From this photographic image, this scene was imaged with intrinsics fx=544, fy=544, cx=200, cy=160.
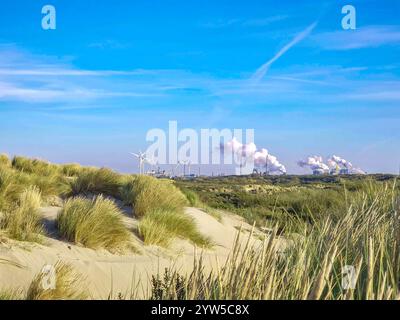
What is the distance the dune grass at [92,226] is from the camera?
981cm

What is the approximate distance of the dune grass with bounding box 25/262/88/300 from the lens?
641 centimetres

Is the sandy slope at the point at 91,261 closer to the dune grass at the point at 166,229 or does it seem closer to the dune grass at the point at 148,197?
the dune grass at the point at 166,229

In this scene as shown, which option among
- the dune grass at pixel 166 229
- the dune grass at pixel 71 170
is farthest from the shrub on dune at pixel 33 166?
the dune grass at pixel 166 229

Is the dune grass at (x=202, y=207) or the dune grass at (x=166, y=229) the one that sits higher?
the dune grass at (x=202, y=207)

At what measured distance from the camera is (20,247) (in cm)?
858

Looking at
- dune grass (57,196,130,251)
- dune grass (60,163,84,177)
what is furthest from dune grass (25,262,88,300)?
dune grass (60,163,84,177)

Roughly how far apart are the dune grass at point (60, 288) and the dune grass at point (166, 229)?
3.49 metres

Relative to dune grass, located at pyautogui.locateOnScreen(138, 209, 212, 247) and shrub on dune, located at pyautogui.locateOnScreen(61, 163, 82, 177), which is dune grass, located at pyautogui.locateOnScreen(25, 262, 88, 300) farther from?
shrub on dune, located at pyautogui.locateOnScreen(61, 163, 82, 177)

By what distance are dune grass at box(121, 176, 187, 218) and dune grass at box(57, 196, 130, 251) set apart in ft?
7.69

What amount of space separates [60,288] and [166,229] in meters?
5.29

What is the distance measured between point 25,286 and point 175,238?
4.96 metres

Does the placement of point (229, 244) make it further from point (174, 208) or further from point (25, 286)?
point (25, 286)

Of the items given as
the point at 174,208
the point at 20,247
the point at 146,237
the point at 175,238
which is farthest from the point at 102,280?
the point at 174,208

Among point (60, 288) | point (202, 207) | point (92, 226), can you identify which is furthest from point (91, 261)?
point (202, 207)
